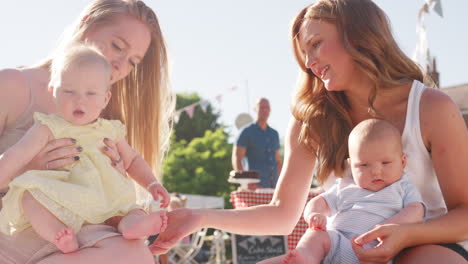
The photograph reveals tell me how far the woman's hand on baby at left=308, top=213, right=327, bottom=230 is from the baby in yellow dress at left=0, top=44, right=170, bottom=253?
1.84ft

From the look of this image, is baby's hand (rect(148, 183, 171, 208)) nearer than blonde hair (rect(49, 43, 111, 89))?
No

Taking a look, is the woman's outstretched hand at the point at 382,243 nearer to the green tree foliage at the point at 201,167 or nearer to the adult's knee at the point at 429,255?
the adult's knee at the point at 429,255

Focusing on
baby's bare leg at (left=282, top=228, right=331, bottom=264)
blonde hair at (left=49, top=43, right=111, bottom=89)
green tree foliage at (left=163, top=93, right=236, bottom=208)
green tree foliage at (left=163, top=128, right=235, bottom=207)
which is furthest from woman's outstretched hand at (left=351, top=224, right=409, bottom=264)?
green tree foliage at (left=163, top=128, right=235, bottom=207)

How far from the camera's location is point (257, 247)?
6.33 m

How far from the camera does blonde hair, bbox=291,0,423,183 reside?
2316 millimetres

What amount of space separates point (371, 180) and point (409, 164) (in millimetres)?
183

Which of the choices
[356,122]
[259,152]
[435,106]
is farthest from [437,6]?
[435,106]

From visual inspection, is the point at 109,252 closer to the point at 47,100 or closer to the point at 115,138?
the point at 115,138

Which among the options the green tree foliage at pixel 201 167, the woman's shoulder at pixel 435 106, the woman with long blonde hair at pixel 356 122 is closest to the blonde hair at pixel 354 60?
the woman with long blonde hair at pixel 356 122

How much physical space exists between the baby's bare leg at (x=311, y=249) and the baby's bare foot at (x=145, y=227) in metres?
0.47

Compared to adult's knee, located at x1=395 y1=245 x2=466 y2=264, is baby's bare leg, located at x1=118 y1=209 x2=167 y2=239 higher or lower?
higher

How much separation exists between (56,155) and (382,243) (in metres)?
1.08

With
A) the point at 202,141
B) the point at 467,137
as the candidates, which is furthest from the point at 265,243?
the point at 202,141

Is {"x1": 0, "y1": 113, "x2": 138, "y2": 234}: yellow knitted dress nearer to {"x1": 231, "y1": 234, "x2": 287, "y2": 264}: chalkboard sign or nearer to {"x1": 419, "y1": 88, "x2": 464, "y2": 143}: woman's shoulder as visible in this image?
{"x1": 419, "y1": 88, "x2": 464, "y2": 143}: woman's shoulder
